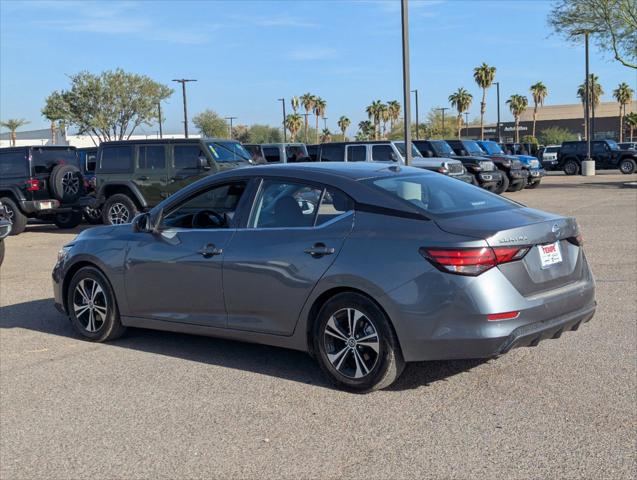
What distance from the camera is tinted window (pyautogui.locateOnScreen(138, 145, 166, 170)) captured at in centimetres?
1666

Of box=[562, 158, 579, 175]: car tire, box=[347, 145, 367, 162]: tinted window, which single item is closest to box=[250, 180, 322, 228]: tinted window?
box=[347, 145, 367, 162]: tinted window

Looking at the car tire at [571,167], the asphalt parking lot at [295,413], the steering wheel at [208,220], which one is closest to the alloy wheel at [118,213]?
the asphalt parking lot at [295,413]

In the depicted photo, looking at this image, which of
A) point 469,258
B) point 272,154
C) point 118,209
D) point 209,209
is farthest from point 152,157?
point 469,258

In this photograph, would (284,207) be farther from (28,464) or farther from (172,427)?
(28,464)

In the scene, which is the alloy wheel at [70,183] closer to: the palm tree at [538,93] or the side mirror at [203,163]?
the side mirror at [203,163]

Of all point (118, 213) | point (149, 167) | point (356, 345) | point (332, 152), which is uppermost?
point (332, 152)

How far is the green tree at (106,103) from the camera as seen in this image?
54.2m

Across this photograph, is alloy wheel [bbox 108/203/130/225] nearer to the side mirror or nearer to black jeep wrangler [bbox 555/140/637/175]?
the side mirror

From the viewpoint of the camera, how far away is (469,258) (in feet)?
16.0

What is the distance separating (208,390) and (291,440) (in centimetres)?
119

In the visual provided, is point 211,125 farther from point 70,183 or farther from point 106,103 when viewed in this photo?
point 70,183

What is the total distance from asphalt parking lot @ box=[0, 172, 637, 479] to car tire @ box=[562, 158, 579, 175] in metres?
36.2

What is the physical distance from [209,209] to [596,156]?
38823 mm

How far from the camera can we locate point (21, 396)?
222 inches
